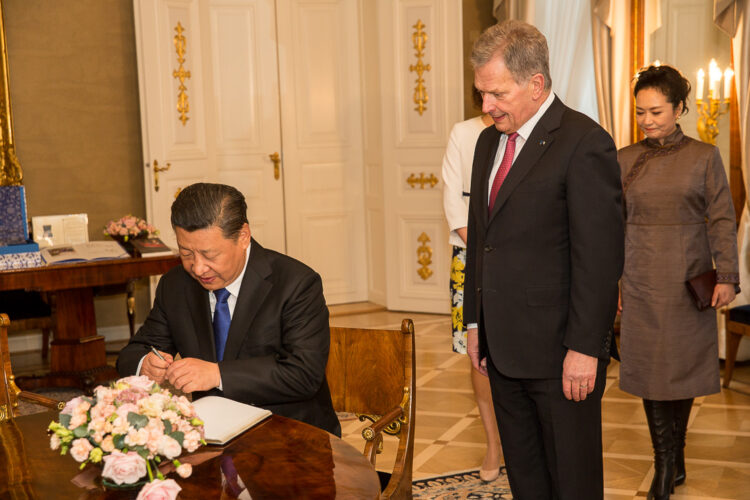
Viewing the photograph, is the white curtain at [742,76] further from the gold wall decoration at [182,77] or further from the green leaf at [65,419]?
the green leaf at [65,419]

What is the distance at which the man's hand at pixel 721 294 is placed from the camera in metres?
3.49

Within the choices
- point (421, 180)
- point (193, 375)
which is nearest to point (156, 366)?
point (193, 375)

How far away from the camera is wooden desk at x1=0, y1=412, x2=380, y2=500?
1.78 metres

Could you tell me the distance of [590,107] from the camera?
692cm

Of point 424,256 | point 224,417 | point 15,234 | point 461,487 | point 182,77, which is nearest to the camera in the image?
point 224,417

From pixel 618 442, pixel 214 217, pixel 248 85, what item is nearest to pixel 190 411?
pixel 214 217

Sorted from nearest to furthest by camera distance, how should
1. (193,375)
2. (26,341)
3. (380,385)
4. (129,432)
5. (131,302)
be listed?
1. (129,432)
2. (193,375)
3. (380,385)
4. (131,302)
5. (26,341)

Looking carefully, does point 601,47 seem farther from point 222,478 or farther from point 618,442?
point 222,478

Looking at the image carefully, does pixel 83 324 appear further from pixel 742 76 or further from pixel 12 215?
pixel 742 76

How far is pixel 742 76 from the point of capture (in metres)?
5.46

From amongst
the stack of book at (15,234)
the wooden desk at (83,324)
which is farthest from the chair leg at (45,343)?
the stack of book at (15,234)

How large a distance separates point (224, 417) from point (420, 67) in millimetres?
5730

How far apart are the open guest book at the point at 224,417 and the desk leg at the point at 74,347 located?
3.64 metres

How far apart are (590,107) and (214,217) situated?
5.09m
